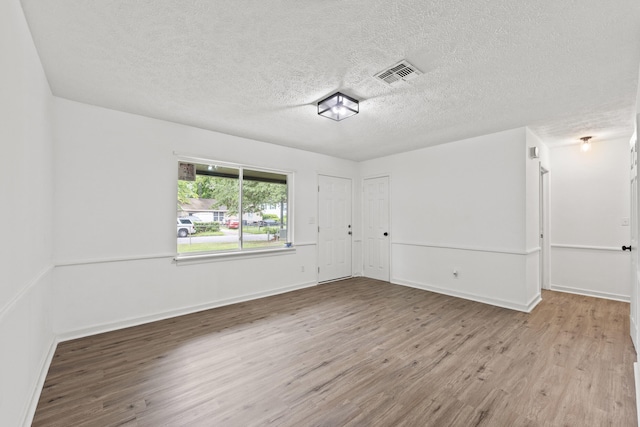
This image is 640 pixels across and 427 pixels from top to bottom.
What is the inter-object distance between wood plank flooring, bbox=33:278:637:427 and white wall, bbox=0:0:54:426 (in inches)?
14.5

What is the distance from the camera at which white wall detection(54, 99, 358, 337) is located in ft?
9.76

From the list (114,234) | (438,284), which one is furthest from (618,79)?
(114,234)

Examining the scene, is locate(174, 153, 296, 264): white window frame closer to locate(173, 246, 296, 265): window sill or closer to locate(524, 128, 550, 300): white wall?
locate(173, 246, 296, 265): window sill

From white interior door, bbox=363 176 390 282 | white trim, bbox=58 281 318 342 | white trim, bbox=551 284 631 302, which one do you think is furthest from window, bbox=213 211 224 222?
white trim, bbox=551 284 631 302

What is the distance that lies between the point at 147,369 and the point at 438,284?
4.24 m

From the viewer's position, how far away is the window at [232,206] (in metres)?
3.91

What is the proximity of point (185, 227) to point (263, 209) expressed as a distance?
1.29 m

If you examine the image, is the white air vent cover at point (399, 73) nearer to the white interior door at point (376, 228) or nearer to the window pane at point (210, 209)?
the window pane at point (210, 209)

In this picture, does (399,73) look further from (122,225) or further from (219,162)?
(122,225)

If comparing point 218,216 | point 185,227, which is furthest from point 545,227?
point 185,227

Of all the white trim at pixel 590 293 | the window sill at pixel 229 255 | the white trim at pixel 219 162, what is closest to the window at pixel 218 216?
the window sill at pixel 229 255

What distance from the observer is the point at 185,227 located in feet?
12.7

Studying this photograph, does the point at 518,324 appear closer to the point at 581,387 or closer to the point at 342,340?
the point at 581,387

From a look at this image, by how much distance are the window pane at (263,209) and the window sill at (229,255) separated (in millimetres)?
163
